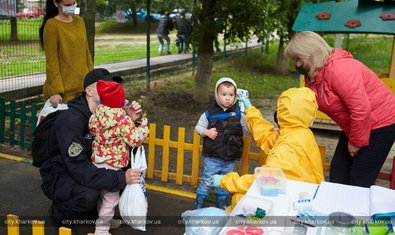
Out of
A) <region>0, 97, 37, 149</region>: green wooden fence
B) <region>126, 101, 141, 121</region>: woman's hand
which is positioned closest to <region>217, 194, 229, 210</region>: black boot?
<region>126, 101, 141, 121</region>: woman's hand

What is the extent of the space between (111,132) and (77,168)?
34 cm

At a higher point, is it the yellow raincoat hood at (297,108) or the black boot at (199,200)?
the yellow raincoat hood at (297,108)

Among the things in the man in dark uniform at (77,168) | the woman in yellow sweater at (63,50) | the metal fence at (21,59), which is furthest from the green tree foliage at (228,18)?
the man in dark uniform at (77,168)

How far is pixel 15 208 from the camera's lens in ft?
12.5

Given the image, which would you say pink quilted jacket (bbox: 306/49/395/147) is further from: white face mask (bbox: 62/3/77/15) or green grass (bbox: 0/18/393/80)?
green grass (bbox: 0/18/393/80)

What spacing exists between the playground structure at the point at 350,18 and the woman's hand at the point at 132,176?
3.62m

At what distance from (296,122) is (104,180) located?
1.34m

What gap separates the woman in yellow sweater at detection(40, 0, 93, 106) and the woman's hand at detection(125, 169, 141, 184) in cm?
117

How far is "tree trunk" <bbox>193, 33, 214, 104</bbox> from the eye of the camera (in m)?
8.12

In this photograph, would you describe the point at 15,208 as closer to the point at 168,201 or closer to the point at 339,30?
the point at 168,201

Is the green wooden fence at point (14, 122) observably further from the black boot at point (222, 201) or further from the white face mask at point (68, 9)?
the black boot at point (222, 201)

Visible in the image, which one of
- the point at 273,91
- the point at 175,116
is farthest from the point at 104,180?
the point at 273,91

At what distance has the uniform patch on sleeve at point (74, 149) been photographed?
9.64ft

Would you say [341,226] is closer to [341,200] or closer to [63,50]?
[341,200]
